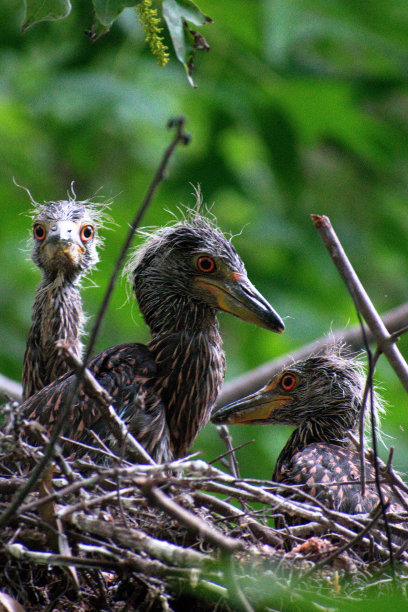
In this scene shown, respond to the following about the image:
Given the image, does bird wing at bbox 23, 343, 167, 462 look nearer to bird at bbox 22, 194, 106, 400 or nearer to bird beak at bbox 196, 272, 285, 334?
bird beak at bbox 196, 272, 285, 334

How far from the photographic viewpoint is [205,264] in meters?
3.71

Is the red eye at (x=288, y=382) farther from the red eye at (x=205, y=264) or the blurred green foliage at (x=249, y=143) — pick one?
the blurred green foliage at (x=249, y=143)

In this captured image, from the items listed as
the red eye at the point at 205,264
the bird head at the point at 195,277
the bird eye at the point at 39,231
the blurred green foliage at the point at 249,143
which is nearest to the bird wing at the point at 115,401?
the bird head at the point at 195,277

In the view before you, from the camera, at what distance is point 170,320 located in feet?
12.3

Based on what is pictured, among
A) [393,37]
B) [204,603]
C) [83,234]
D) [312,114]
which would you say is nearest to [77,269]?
[83,234]

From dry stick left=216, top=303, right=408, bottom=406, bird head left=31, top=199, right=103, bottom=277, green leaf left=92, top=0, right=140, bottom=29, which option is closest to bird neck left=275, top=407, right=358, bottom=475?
dry stick left=216, top=303, right=408, bottom=406

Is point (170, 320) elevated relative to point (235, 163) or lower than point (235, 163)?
lower

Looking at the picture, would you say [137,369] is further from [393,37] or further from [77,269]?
[393,37]

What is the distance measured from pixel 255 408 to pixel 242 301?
2.06ft

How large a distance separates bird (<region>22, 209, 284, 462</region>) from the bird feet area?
0.54m

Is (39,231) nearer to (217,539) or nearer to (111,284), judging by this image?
(111,284)

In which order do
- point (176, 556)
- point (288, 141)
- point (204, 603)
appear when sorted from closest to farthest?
point (176, 556), point (204, 603), point (288, 141)

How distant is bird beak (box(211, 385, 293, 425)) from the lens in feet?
12.7

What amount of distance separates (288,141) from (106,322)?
6.93 feet
